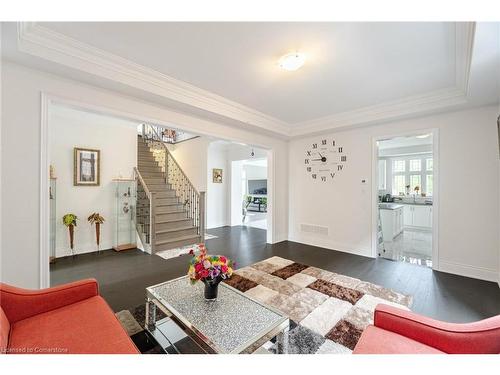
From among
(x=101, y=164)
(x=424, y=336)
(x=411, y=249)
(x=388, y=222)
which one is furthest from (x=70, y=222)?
(x=411, y=249)

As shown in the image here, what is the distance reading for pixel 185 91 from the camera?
311 cm

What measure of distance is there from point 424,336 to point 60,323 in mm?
2232

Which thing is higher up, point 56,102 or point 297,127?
point 297,127

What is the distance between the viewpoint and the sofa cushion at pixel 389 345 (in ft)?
3.94

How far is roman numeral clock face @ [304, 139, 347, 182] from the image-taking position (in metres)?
4.70

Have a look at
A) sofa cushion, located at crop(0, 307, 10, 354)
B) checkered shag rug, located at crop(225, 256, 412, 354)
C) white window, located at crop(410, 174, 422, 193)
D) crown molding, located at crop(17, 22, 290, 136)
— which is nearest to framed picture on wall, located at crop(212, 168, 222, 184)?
crown molding, located at crop(17, 22, 290, 136)

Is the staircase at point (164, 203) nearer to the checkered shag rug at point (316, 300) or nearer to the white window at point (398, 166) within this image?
the checkered shag rug at point (316, 300)

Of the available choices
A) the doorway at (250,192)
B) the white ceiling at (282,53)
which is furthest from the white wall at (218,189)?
the white ceiling at (282,53)

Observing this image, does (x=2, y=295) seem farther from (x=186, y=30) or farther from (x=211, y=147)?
(x=211, y=147)

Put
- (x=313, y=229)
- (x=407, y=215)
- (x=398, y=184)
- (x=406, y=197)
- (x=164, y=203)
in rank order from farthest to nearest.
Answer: (x=398, y=184) → (x=406, y=197) → (x=407, y=215) → (x=164, y=203) → (x=313, y=229)

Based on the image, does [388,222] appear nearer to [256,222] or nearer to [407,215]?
[407,215]

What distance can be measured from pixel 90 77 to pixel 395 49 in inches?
129

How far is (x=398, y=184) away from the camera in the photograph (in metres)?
8.00
